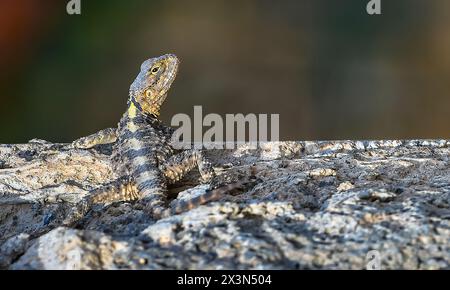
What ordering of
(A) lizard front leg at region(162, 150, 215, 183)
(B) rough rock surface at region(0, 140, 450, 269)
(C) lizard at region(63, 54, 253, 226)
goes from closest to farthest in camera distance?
(B) rough rock surface at region(0, 140, 450, 269), (C) lizard at region(63, 54, 253, 226), (A) lizard front leg at region(162, 150, 215, 183)

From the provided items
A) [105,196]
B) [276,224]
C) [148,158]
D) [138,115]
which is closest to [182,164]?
[148,158]

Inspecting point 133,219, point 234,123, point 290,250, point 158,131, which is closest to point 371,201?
point 290,250

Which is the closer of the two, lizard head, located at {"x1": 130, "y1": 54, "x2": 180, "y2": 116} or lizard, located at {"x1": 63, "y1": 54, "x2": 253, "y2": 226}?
lizard, located at {"x1": 63, "y1": 54, "x2": 253, "y2": 226}

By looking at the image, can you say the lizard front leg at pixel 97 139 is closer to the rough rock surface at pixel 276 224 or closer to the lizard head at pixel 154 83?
the lizard head at pixel 154 83

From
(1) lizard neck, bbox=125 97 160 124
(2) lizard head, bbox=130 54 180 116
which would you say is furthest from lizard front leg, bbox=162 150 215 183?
(2) lizard head, bbox=130 54 180 116

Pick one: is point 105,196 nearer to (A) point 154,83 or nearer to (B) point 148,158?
(B) point 148,158

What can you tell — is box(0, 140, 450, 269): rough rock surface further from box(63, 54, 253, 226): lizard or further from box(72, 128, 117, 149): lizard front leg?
box(72, 128, 117, 149): lizard front leg
